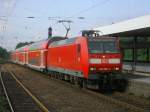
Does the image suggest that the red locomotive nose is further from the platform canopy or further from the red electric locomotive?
the platform canopy

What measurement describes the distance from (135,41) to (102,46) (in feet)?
52.0

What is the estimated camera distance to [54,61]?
3084 centimetres

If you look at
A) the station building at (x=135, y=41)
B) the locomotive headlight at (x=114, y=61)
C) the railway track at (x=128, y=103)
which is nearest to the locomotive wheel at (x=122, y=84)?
the railway track at (x=128, y=103)

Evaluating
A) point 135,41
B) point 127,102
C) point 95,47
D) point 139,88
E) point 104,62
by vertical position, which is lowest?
point 127,102

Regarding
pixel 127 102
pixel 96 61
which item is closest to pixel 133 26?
pixel 96 61

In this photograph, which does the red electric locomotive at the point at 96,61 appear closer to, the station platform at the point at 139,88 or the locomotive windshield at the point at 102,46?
the locomotive windshield at the point at 102,46

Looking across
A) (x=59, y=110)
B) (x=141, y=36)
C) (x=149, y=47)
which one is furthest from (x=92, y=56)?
(x=141, y=36)

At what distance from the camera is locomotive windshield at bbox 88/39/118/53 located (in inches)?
824

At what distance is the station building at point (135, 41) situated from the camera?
30372mm

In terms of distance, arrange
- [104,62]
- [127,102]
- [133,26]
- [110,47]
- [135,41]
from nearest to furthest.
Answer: [127,102], [104,62], [110,47], [133,26], [135,41]

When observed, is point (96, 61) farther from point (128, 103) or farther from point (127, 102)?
point (128, 103)

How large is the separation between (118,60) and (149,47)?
14297 mm

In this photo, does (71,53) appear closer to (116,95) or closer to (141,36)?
(116,95)

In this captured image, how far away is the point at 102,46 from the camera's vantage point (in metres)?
21.1
